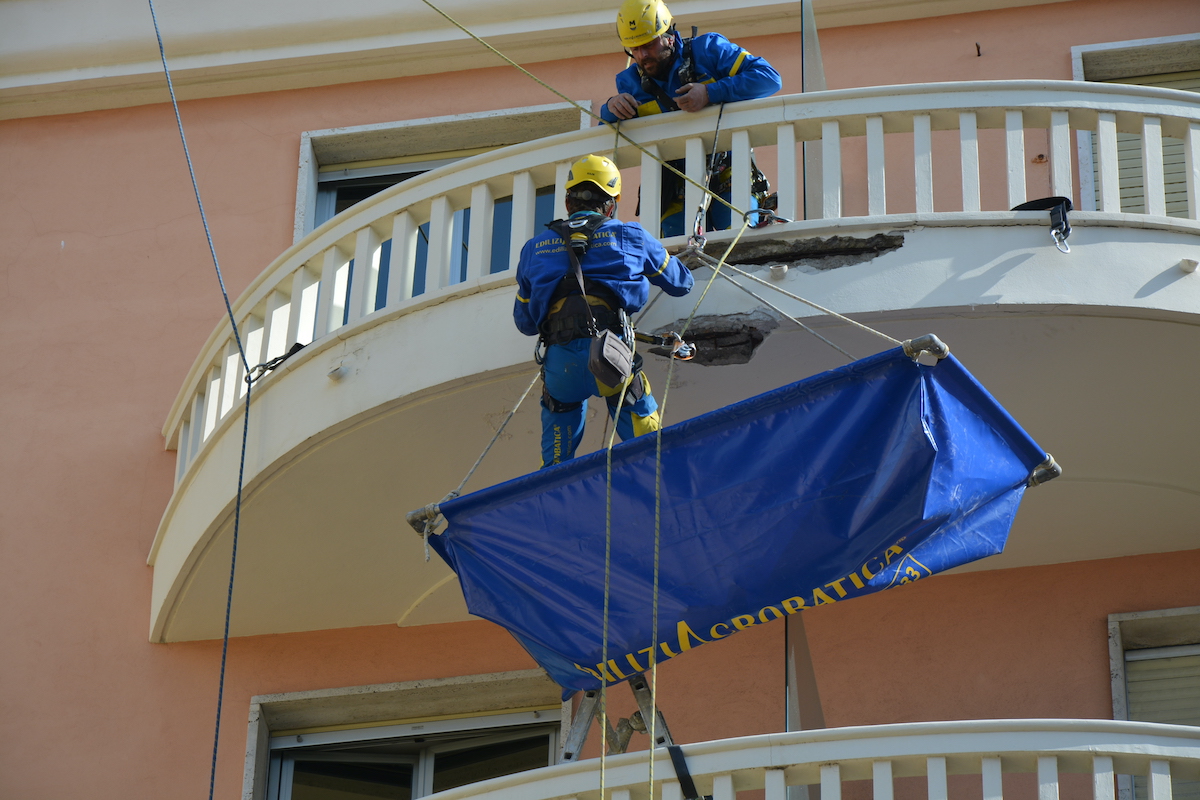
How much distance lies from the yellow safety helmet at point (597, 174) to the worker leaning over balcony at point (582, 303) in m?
0.15

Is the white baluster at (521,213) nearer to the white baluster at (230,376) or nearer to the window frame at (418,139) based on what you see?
the white baluster at (230,376)

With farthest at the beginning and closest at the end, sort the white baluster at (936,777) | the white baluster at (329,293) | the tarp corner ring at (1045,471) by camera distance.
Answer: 1. the white baluster at (329,293)
2. the tarp corner ring at (1045,471)
3. the white baluster at (936,777)

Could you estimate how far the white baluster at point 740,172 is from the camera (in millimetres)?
7223

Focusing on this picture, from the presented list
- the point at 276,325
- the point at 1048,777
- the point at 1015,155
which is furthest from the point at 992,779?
the point at 276,325

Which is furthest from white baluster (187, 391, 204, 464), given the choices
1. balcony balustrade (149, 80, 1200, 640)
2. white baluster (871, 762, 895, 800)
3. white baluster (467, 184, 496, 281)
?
white baluster (871, 762, 895, 800)

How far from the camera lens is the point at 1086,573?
8227 millimetres

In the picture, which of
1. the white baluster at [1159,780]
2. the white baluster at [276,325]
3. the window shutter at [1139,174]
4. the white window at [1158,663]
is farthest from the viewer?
the window shutter at [1139,174]

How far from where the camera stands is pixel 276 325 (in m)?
8.18

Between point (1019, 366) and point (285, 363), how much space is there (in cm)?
344

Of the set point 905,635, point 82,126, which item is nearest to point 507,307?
point 905,635

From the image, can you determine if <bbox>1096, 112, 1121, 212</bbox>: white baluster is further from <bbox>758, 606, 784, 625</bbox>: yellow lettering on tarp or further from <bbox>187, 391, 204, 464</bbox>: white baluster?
<bbox>187, 391, 204, 464</bbox>: white baluster

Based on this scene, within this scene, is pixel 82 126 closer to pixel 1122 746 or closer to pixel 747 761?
pixel 747 761

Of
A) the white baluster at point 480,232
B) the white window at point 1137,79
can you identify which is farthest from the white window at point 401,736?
the white window at point 1137,79

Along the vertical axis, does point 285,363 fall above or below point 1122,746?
above
